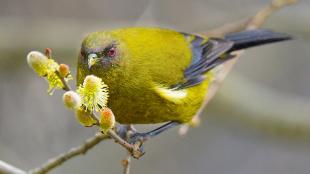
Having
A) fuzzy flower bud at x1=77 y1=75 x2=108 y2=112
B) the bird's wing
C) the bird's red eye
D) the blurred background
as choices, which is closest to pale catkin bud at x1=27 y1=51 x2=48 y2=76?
fuzzy flower bud at x1=77 y1=75 x2=108 y2=112

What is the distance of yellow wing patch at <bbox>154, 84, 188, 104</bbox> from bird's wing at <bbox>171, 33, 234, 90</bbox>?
0.24m

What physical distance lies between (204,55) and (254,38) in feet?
1.69

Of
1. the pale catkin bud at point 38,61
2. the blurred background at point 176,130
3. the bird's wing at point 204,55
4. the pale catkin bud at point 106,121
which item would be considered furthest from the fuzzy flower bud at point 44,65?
the blurred background at point 176,130

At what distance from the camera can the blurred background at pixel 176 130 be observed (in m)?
5.99

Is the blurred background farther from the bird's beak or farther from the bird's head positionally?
the bird's beak

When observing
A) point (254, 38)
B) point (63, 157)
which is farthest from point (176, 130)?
point (63, 157)

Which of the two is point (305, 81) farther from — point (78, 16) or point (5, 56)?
point (5, 56)

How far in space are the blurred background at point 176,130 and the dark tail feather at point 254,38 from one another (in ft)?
2.50

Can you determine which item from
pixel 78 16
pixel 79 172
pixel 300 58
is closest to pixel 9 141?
pixel 79 172

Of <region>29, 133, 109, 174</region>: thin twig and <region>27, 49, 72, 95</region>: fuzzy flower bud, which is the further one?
<region>29, 133, 109, 174</region>: thin twig

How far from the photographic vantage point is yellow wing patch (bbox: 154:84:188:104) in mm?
4234

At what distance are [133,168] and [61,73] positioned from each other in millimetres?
4272

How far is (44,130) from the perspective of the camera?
6562 mm

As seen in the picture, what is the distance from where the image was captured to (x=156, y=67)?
4371 millimetres
